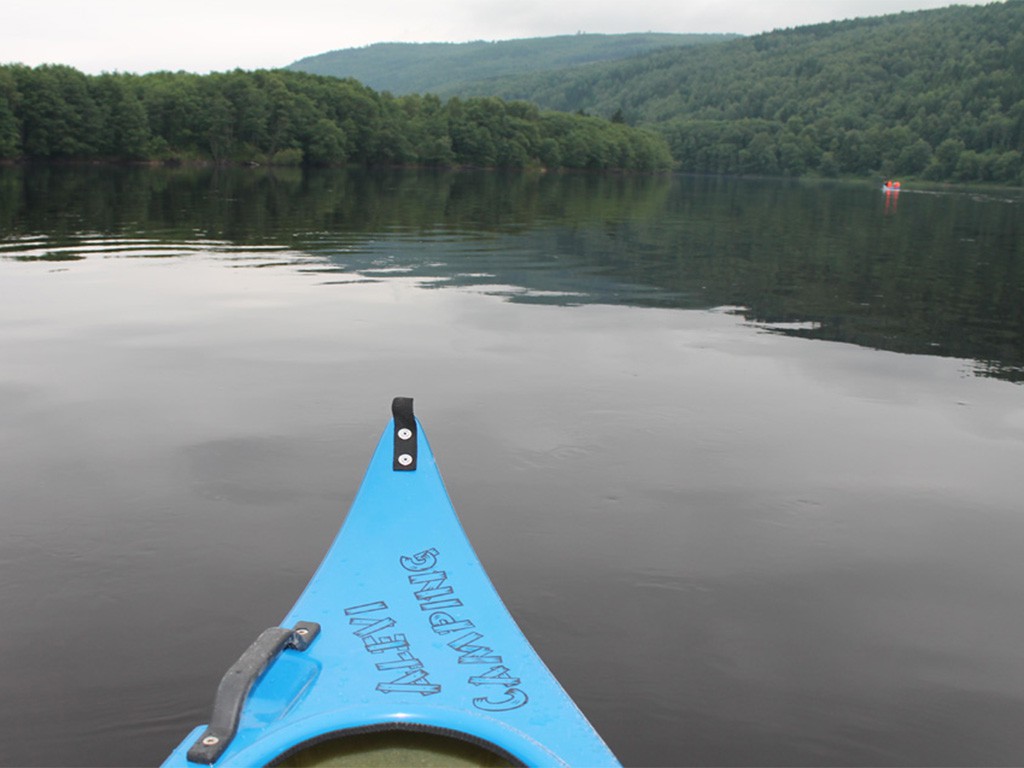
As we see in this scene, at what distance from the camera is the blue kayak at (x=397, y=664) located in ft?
12.4

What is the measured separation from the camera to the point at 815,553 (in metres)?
7.74

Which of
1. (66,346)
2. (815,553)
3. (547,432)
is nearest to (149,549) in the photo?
(547,432)

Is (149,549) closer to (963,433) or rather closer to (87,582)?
(87,582)

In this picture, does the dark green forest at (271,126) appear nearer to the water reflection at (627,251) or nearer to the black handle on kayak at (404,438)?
the water reflection at (627,251)

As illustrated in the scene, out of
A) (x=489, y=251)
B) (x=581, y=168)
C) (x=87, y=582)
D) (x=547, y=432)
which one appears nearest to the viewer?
(x=87, y=582)

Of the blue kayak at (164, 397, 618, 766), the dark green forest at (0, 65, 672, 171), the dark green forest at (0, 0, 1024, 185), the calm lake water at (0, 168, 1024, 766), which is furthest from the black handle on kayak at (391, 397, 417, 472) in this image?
the dark green forest at (0, 0, 1024, 185)

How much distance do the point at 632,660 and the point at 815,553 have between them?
8.33 feet

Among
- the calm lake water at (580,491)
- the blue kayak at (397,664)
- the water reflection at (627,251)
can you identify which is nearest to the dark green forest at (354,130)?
the water reflection at (627,251)

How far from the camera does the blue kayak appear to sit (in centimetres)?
377

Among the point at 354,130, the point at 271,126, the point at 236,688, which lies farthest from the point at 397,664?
the point at 354,130

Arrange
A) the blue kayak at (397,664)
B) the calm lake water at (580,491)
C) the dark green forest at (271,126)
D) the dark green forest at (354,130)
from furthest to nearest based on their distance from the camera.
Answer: the dark green forest at (354,130), the dark green forest at (271,126), the calm lake water at (580,491), the blue kayak at (397,664)

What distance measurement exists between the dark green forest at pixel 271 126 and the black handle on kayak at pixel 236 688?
9466 centimetres

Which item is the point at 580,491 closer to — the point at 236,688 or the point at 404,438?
the point at 404,438

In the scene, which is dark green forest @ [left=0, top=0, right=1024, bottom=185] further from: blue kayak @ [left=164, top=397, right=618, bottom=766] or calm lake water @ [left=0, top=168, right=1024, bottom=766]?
blue kayak @ [left=164, top=397, right=618, bottom=766]
